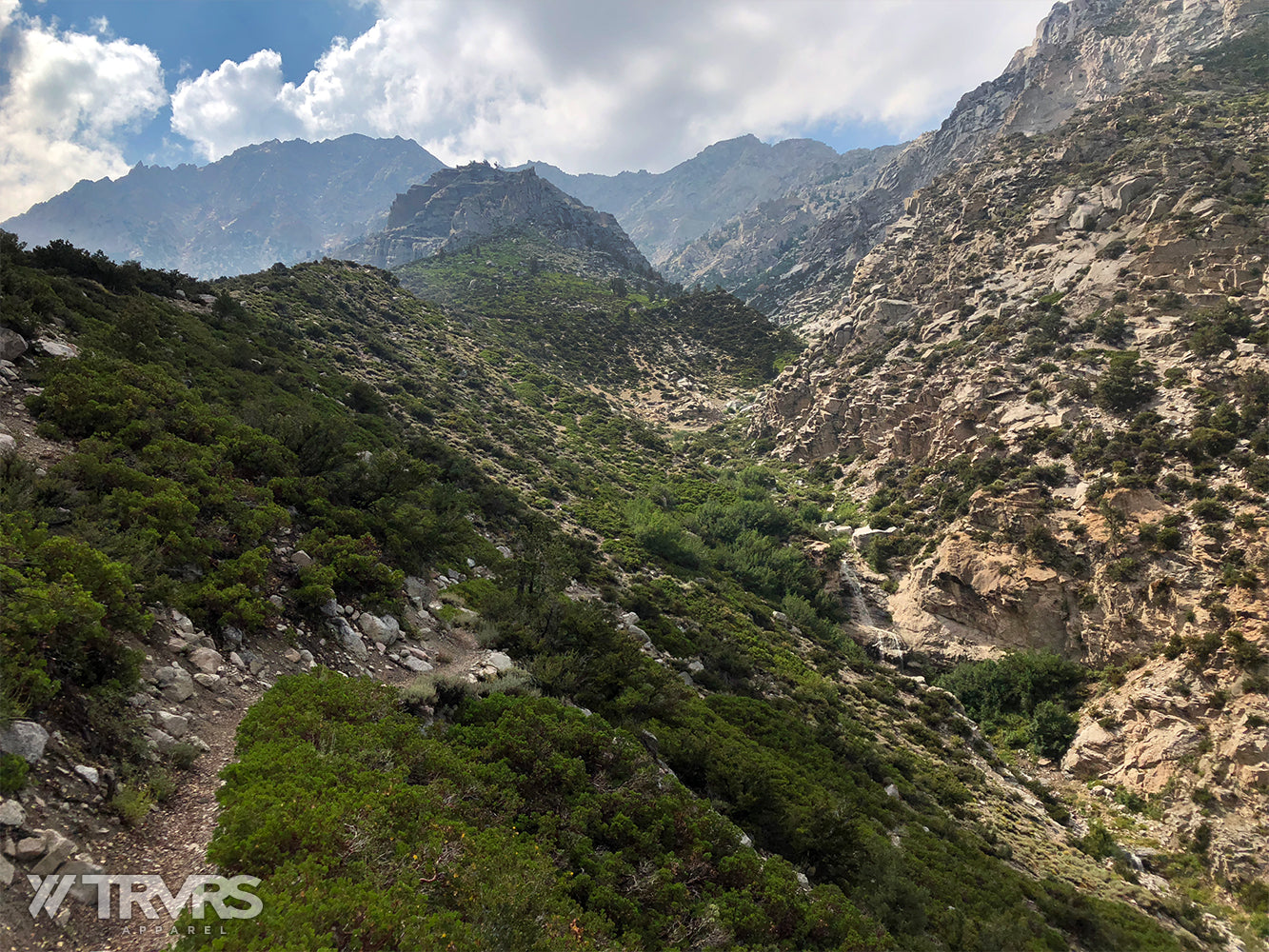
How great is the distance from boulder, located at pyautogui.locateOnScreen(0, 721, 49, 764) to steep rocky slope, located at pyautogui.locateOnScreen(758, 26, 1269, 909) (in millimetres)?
25903

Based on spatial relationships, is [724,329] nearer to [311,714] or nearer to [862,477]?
[862,477]

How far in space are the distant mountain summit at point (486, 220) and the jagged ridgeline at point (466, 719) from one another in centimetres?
12371

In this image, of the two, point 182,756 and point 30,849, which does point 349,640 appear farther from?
point 30,849

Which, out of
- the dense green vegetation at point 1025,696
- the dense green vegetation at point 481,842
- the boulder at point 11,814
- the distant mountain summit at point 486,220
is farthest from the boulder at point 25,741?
the distant mountain summit at point 486,220

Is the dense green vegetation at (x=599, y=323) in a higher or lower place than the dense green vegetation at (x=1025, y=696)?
higher

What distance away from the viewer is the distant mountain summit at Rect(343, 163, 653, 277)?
5595 inches

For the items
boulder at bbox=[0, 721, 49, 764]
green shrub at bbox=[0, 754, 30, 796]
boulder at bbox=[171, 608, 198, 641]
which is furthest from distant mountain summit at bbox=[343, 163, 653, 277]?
green shrub at bbox=[0, 754, 30, 796]

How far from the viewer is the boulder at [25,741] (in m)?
4.12

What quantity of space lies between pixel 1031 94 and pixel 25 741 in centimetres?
13516

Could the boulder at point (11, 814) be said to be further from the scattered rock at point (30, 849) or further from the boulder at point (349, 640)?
the boulder at point (349, 640)

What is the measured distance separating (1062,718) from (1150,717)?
2.83 meters

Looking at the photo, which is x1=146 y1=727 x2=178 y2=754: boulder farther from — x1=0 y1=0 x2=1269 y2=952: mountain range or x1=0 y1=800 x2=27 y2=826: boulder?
x1=0 y1=800 x2=27 y2=826: boulder

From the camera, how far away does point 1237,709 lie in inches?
667

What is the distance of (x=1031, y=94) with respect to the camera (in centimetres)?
9162
